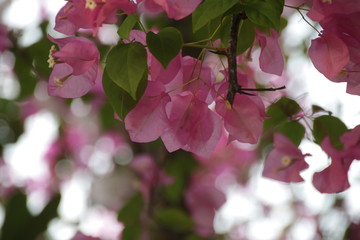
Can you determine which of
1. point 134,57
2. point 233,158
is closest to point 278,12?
point 134,57

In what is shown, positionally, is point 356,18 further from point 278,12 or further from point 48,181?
point 48,181

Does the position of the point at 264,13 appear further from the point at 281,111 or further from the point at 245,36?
the point at 281,111

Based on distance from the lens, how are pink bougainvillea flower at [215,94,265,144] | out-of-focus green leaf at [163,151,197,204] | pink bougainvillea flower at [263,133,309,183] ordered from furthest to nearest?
out-of-focus green leaf at [163,151,197,204], pink bougainvillea flower at [263,133,309,183], pink bougainvillea flower at [215,94,265,144]

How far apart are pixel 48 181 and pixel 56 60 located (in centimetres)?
237

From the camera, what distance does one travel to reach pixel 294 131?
815 millimetres

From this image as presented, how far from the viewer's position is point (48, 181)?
2877 millimetres

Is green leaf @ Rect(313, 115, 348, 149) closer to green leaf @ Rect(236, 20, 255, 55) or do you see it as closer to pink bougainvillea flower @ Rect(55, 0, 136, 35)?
green leaf @ Rect(236, 20, 255, 55)

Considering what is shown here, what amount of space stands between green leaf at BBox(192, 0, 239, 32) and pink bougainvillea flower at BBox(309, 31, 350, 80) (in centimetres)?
15

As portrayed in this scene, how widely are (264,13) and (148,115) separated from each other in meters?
0.20

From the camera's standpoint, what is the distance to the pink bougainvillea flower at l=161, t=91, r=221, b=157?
2.03 feet

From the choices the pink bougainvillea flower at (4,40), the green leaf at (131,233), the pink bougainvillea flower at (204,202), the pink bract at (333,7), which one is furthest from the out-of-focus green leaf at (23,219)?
the pink bract at (333,7)

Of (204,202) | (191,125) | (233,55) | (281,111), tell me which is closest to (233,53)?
(233,55)

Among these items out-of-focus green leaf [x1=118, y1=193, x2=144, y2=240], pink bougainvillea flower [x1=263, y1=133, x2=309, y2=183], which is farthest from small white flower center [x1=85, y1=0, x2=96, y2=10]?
out-of-focus green leaf [x1=118, y1=193, x2=144, y2=240]

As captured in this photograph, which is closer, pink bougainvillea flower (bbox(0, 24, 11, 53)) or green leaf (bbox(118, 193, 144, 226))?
green leaf (bbox(118, 193, 144, 226))
